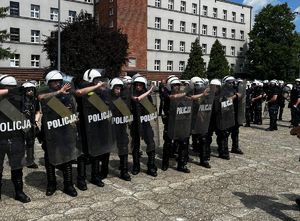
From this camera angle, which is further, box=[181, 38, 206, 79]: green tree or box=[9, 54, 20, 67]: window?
box=[181, 38, 206, 79]: green tree

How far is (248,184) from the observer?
702cm

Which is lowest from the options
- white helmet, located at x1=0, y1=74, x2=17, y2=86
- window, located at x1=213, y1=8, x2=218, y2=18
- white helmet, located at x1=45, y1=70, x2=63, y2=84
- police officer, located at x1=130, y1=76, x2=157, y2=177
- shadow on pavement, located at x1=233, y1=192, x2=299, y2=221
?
shadow on pavement, located at x1=233, y1=192, x2=299, y2=221

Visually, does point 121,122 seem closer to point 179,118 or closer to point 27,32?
point 179,118

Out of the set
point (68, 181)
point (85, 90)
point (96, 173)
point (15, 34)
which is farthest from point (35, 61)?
point (68, 181)

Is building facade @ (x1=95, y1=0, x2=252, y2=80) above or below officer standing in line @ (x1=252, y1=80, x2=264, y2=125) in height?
above

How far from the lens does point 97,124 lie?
21.1 ft

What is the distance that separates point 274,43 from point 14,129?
56.5 meters

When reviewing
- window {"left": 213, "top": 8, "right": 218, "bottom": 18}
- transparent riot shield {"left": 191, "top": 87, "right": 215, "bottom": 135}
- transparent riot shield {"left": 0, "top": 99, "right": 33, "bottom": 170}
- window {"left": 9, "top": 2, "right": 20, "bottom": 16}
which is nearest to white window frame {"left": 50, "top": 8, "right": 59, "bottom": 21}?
window {"left": 9, "top": 2, "right": 20, "bottom": 16}

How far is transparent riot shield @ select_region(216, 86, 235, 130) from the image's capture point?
8844 mm

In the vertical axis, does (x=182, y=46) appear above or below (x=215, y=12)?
below

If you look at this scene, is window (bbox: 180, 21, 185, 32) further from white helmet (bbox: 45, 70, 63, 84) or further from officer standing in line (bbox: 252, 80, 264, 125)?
white helmet (bbox: 45, 70, 63, 84)

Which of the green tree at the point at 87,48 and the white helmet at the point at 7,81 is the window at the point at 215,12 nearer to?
the green tree at the point at 87,48

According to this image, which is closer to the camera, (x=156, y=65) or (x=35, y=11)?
(x=35, y=11)

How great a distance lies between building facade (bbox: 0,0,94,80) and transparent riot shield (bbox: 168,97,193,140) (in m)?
37.6
